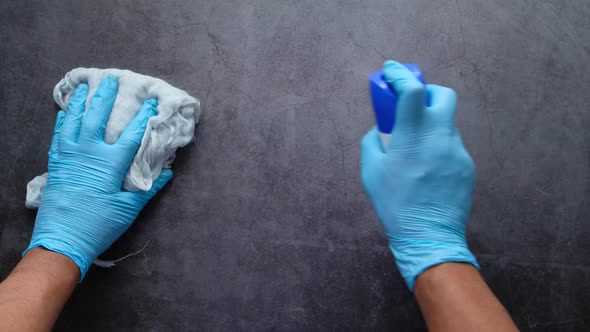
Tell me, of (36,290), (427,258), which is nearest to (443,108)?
(427,258)

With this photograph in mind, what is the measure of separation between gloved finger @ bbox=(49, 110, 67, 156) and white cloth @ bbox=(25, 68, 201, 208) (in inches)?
5.6

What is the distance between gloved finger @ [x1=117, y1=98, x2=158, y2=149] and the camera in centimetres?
158

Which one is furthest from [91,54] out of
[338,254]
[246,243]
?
[338,254]

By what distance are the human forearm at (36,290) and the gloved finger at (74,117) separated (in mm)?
480

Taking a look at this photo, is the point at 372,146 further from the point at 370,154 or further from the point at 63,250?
the point at 63,250

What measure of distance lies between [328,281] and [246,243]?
0.41m

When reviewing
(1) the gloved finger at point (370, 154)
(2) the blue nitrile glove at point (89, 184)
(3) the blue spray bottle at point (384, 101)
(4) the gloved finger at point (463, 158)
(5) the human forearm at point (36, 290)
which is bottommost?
(5) the human forearm at point (36, 290)

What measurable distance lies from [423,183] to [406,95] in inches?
12.7

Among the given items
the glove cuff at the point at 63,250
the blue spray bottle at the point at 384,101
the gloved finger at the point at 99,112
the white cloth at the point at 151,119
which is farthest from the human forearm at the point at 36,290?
the blue spray bottle at the point at 384,101

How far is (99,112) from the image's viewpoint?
160 cm

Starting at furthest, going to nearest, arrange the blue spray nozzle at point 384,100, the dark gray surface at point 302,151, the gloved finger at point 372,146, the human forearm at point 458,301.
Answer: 1. the dark gray surface at point 302,151
2. the gloved finger at point 372,146
3. the blue spray nozzle at point 384,100
4. the human forearm at point 458,301

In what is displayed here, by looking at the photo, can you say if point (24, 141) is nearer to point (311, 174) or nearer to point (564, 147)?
point (311, 174)

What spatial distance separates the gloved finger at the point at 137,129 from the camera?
1.58 m

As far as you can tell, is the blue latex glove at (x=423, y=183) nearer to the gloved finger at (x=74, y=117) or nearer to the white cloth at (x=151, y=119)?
the white cloth at (x=151, y=119)
